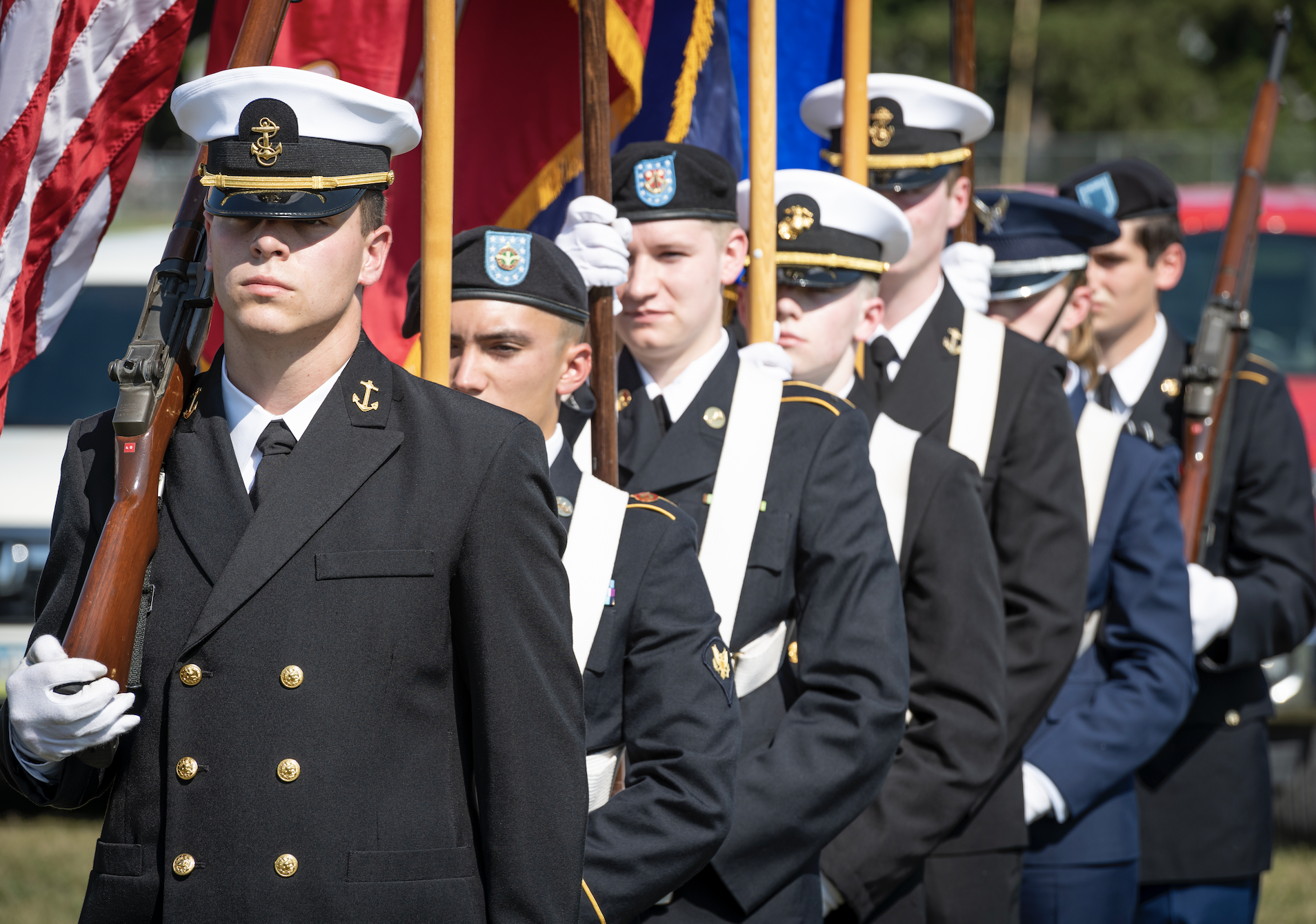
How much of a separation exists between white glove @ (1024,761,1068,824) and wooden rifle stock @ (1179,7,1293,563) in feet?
2.84

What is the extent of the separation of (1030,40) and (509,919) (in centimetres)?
2557

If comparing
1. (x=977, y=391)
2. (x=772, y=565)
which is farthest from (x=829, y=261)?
(x=772, y=565)

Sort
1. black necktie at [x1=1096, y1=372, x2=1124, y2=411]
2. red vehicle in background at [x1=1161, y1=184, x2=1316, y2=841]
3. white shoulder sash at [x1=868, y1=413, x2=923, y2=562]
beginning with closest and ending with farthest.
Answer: white shoulder sash at [x1=868, y1=413, x2=923, y2=562] → black necktie at [x1=1096, y1=372, x2=1124, y2=411] → red vehicle in background at [x1=1161, y1=184, x2=1316, y2=841]

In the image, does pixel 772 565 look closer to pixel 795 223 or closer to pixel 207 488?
pixel 795 223

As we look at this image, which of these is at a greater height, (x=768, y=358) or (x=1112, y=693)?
(x=768, y=358)

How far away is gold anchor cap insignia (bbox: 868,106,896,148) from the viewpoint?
4414 millimetres

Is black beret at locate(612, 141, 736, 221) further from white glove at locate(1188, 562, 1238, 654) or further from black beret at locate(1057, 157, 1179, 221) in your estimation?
black beret at locate(1057, 157, 1179, 221)

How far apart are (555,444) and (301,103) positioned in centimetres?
94

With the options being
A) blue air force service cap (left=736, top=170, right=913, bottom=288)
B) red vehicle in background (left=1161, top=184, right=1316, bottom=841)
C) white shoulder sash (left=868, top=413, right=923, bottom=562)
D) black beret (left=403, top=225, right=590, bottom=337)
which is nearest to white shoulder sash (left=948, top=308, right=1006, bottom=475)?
→ white shoulder sash (left=868, top=413, right=923, bottom=562)

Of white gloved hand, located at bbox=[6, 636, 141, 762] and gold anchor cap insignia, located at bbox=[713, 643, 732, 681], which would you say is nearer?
white gloved hand, located at bbox=[6, 636, 141, 762]

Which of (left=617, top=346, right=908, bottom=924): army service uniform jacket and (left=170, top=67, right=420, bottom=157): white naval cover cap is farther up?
(left=170, top=67, right=420, bottom=157): white naval cover cap

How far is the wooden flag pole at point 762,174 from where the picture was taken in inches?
142

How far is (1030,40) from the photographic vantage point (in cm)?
2578

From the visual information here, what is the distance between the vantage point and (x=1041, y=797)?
3889 mm
